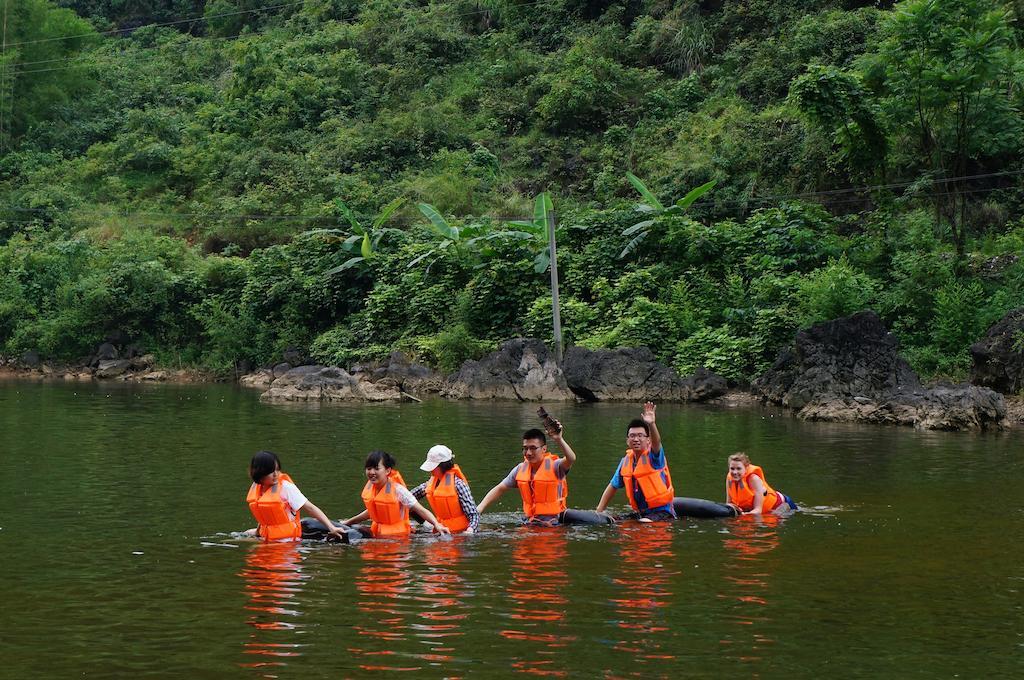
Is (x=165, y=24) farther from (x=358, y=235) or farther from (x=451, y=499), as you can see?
(x=451, y=499)

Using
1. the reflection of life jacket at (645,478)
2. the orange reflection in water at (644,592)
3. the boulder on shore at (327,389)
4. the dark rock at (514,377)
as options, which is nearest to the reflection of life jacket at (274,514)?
the orange reflection in water at (644,592)

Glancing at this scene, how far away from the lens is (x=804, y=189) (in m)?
41.5

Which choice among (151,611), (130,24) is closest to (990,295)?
(151,611)

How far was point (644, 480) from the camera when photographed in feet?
51.1

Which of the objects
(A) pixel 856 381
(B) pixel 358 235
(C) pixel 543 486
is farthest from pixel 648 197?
(C) pixel 543 486

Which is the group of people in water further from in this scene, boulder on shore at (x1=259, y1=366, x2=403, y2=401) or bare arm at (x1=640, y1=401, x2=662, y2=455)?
boulder on shore at (x1=259, y1=366, x2=403, y2=401)

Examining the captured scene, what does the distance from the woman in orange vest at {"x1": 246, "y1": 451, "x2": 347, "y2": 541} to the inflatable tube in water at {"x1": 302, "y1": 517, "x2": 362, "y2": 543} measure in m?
0.17

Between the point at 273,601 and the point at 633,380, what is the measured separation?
24771 mm

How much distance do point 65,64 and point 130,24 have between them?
40.1 ft

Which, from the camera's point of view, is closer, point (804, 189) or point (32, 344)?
point (804, 189)

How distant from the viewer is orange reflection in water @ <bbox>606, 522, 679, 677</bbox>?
9.60 m

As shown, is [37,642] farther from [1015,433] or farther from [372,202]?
[372,202]

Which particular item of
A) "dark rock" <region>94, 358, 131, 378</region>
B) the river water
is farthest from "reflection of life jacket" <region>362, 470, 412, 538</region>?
"dark rock" <region>94, 358, 131, 378</region>

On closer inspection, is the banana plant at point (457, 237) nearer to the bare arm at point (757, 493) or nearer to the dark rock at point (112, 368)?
the dark rock at point (112, 368)
